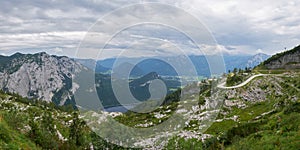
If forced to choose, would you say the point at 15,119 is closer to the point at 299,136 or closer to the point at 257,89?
the point at 299,136

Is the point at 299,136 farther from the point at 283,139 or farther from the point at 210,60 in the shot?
the point at 210,60

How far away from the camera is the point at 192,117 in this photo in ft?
522

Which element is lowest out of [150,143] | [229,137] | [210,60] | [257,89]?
[150,143]

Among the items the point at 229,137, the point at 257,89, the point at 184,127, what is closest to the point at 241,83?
the point at 257,89

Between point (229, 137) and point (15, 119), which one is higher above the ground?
point (15, 119)

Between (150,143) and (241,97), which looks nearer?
(150,143)

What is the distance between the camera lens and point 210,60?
3341cm

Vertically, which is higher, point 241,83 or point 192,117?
point 241,83

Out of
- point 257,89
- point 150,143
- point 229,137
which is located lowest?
point 150,143

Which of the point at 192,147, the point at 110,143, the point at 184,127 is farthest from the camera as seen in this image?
the point at 184,127

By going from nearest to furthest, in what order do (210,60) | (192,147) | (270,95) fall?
(210,60), (192,147), (270,95)

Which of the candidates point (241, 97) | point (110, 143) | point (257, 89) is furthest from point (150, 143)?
point (257, 89)

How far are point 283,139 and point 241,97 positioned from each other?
125808 mm

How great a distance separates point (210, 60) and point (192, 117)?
130 meters
